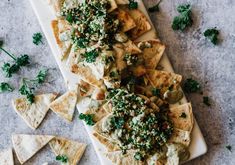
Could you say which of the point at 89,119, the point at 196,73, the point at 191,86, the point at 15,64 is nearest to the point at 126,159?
the point at 89,119

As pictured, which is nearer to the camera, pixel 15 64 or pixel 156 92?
pixel 156 92

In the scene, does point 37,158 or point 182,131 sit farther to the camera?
point 37,158

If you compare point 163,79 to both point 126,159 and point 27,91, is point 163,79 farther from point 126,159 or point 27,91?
point 27,91

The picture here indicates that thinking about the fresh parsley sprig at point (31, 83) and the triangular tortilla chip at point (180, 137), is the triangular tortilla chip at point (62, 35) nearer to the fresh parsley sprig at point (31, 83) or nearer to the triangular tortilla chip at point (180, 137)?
the fresh parsley sprig at point (31, 83)

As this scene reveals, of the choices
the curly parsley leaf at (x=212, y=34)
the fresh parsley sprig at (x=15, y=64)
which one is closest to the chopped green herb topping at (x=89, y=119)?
the fresh parsley sprig at (x=15, y=64)

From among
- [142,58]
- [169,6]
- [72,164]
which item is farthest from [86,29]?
[72,164]

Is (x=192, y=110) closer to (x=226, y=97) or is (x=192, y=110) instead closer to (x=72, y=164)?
(x=226, y=97)
